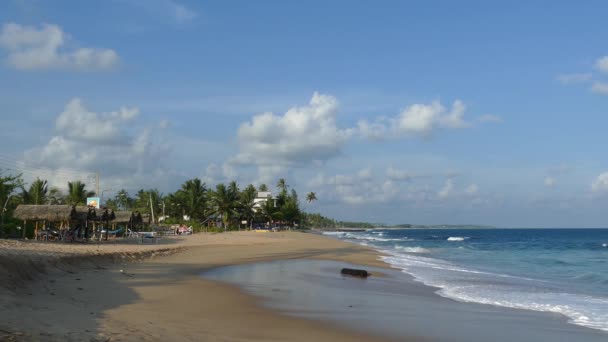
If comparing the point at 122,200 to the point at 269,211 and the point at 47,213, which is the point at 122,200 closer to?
the point at 269,211

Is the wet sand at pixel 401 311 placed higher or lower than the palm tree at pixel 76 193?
lower

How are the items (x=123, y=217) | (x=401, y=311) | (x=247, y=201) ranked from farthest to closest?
1. (x=247, y=201)
2. (x=123, y=217)
3. (x=401, y=311)

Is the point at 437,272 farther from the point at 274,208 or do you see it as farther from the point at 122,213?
the point at 274,208

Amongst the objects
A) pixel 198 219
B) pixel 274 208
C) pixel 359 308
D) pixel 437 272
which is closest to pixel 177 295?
pixel 359 308

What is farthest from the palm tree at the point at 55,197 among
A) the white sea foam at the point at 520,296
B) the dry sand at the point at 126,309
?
the white sea foam at the point at 520,296

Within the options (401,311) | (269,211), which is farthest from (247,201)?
(401,311)

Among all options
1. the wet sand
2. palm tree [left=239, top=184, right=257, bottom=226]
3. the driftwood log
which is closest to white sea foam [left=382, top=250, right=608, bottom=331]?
the wet sand

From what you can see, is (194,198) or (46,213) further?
(194,198)

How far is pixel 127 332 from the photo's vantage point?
689cm

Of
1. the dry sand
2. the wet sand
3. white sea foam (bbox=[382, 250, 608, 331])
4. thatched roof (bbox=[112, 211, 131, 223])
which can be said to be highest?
thatched roof (bbox=[112, 211, 131, 223])

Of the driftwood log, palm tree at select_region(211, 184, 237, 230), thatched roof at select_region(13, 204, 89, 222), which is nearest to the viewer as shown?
the driftwood log

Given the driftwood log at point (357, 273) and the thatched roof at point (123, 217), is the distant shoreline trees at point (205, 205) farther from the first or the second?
the driftwood log at point (357, 273)

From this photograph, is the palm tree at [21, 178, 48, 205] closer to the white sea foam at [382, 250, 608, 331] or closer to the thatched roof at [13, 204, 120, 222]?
the thatched roof at [13, 204, 120, 222]

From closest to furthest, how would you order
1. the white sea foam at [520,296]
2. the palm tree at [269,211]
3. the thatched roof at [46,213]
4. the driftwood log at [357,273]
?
the white sea foam at [520,296], the driftwood log at [357,273], the thatched roof at [46,213], the palm tree at [269,211]
